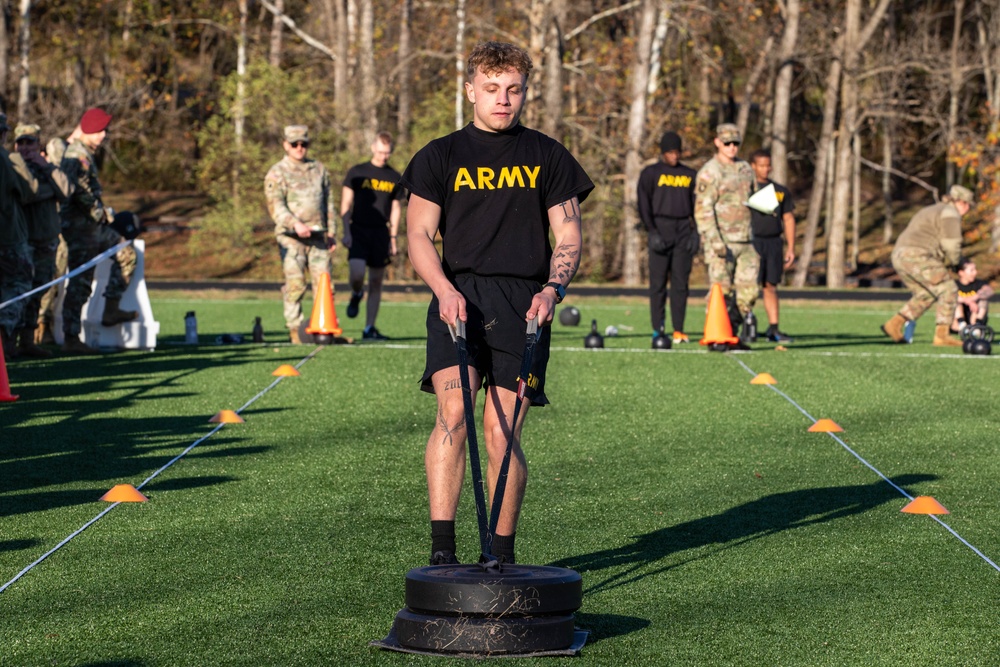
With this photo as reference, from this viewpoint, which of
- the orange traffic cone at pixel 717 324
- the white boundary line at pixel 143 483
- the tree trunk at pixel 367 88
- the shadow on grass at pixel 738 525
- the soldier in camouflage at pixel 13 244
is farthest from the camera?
the tree trunk at pixel 367 88

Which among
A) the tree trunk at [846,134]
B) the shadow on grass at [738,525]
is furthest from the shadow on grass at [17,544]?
the tree trunk at [846,134]

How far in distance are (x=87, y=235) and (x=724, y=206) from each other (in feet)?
21.5

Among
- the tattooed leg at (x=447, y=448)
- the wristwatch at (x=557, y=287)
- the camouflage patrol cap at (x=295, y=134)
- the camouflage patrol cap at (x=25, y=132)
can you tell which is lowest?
the tattooed leg at (x=447, y=448)

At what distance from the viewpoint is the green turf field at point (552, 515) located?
16.6ft

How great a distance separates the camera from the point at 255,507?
291 inches

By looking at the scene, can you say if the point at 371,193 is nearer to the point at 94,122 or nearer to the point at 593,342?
the point at 593,342

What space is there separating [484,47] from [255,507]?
2885 mm

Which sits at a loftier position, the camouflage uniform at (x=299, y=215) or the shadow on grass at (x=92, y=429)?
the camouflage uniform at (x=299, y=215)

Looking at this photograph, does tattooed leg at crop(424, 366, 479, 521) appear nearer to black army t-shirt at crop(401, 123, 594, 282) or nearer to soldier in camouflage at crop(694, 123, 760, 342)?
black army t-shirt at crop(401, 123, 594, 282)

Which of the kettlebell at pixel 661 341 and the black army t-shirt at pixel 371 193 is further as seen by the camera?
the black army t-shirt at pixel 371 193

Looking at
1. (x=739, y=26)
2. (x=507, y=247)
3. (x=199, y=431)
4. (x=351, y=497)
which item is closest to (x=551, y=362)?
(x=199, y=431)

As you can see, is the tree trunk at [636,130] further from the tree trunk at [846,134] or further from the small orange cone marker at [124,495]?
the small orange cone marker at [124,495]

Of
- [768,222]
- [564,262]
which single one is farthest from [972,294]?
[564,262]

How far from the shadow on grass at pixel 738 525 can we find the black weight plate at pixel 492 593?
102 centimetres
